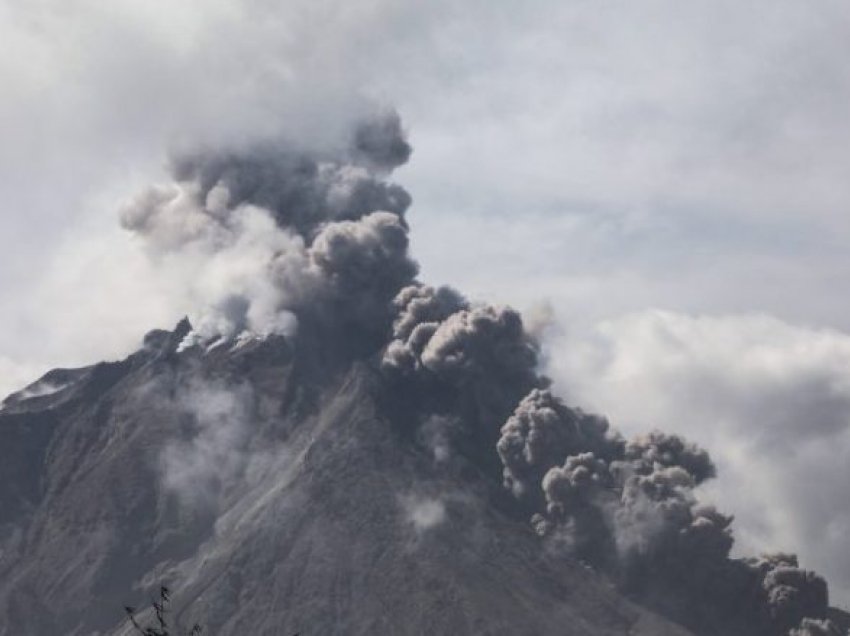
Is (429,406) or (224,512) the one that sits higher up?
(429,406)

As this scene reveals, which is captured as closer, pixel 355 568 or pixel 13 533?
pixel 355 568

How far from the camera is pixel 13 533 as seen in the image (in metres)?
183

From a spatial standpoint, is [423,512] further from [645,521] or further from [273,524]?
[645,521]

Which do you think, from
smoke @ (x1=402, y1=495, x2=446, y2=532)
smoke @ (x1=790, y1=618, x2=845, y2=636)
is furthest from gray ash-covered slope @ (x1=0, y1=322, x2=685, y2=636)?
smoke @ (x1=790, y1=618, x2=845, y2=636)

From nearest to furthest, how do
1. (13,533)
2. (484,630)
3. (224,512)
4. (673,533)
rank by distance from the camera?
(484,630) → (673,533) → (224,512) → (13,533)

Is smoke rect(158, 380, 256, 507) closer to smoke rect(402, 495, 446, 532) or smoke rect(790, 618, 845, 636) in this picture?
smoke rect(402, 495, 446, 532)

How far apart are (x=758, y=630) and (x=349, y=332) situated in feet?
240

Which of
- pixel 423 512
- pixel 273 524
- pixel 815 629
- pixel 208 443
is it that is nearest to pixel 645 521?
pixel 815 629

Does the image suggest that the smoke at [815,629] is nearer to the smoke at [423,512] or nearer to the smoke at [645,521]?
the smoke at [645,521]

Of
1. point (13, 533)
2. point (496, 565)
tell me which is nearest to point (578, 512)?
point (496, 565)

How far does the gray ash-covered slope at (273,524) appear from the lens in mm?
149500

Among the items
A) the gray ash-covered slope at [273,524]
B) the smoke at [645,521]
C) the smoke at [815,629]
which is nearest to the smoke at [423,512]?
the gray ash-covered slope at [273,524]

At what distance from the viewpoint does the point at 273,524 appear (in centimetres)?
16200

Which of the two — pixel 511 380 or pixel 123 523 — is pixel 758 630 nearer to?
pixel 511 380
